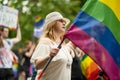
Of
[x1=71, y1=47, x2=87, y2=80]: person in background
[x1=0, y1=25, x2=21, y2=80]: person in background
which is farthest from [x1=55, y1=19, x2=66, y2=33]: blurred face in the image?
[x1=0, y1=25, x2=21, y2=80]: person in background

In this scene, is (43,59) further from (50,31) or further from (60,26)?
(60,26)

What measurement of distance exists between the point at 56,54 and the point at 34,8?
27.3m

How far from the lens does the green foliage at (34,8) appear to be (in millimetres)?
33719

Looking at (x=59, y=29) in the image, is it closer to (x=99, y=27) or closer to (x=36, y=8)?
(x=99, y=27)

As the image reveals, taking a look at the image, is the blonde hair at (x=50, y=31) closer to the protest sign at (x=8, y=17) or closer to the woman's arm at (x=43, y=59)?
the woman's arm at (x=43, y=59)

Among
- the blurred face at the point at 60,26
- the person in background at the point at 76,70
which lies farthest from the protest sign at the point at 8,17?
the blurred face at the point at 60,26

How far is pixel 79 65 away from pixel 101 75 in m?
3.83

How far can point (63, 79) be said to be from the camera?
27.5ft

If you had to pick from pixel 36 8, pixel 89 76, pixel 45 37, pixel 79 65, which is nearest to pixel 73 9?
pixel 36 8

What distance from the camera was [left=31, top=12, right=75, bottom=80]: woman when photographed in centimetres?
828

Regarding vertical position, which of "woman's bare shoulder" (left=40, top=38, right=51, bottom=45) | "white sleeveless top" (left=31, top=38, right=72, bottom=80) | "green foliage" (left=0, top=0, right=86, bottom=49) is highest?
"woman's bare shoulder" (left=40, top=38, right=51, bottom=45)

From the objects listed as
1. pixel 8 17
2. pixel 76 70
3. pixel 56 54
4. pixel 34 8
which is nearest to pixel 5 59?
pixel 8 17

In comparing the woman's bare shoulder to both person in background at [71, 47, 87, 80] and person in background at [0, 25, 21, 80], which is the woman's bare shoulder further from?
person in background at [0, 25, 21, 80]

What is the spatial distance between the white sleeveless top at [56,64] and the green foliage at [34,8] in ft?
80.0
